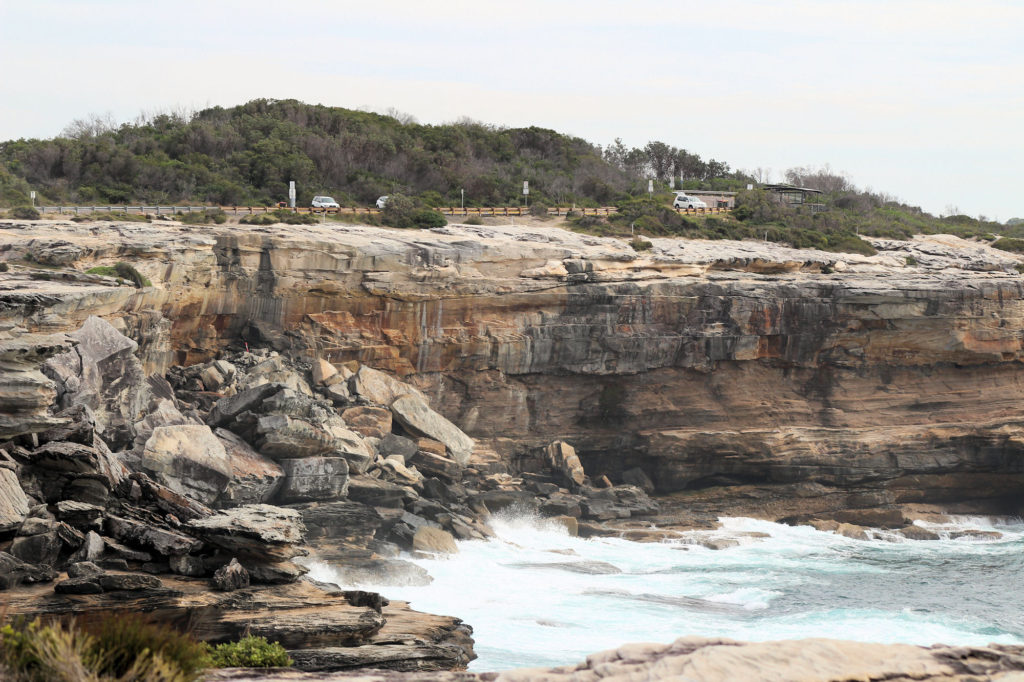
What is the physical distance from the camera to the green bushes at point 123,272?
86.7 feet

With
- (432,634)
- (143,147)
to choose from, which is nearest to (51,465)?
(432,634)

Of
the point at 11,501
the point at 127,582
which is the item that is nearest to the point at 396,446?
the point at 11,501

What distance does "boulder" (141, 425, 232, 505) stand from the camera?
21750mm

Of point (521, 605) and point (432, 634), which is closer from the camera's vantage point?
point (432, 634)

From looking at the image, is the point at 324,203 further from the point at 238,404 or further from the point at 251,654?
the point at 251,654

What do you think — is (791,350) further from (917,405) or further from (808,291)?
(917,405)

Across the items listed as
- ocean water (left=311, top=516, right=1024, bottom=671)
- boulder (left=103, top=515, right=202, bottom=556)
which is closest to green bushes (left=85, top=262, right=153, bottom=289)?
ocean water (left=311, top=516, right=1024, bottom=671)

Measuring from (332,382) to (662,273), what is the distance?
12992mm

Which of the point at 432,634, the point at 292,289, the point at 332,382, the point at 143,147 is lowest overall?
the point at 432,634

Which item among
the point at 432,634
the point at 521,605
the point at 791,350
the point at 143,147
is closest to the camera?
the point at 432,634

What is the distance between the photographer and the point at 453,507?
28.5 metres

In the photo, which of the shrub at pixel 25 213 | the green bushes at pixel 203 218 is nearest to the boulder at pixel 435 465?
the green bushes at pixel 203 218

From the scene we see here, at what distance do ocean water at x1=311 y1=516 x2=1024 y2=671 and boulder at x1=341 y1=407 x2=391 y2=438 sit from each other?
4665 mm

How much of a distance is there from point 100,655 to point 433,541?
54.9 feet
